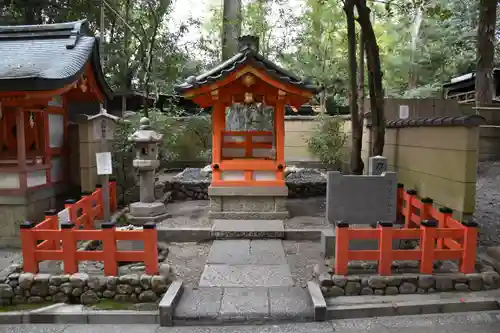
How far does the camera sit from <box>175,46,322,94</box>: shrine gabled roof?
7.83 m

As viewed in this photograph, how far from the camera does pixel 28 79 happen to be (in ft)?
21.2

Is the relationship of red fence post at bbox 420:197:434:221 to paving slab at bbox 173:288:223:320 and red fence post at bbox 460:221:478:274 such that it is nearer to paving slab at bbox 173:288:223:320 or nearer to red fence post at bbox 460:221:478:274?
red fence post at bbox 460:221:478:274

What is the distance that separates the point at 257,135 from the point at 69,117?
16.2 feet

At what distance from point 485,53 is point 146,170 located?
14.1 m

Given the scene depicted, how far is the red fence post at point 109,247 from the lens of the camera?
4988mm

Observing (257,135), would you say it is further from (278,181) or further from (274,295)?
(274,295)

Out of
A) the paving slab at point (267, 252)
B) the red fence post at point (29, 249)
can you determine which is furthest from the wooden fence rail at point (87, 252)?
the paving slab at point (267, 252)

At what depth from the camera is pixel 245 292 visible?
16.9 feet

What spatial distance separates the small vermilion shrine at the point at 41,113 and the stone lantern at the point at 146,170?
1.14 m

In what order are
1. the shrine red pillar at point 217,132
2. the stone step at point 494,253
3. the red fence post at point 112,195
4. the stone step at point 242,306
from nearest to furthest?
the stone step at point 242,306
the stone step at point 494,253
the shrine red pillar at point 217,132
the red fence post at point 112,195

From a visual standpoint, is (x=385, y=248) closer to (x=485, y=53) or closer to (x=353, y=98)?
(x=353, y=98)

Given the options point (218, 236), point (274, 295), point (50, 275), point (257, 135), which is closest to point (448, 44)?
point (257, 135)

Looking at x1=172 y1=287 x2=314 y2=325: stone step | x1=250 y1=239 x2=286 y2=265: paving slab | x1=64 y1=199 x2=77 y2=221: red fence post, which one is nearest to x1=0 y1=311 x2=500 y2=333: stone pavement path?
x1=172 y1=287 x2=314 y2=325: stone step

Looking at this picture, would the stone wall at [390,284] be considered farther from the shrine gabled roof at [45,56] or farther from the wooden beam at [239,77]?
the shrine gabled roof at [45,56]
